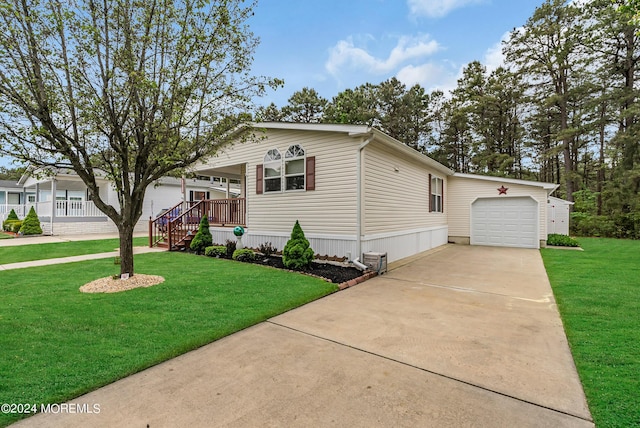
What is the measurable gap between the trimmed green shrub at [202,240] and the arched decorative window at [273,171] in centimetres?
263

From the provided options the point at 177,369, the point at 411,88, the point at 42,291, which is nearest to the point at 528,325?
the point at 177,369

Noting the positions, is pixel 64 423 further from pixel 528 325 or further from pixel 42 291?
pixel 528 325

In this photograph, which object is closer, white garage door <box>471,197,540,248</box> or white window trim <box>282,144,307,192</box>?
white window trim <box>282,144,307,192</box>

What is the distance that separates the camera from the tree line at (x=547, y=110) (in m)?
17.2

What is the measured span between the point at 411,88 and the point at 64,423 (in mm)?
27350

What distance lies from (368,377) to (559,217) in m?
17.7

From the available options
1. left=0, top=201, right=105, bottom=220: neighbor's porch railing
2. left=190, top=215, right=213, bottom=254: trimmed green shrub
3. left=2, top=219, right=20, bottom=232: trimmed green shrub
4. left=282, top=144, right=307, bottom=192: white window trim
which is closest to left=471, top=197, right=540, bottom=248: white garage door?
left=282, top=144, right=307, bottom=192: white window trim

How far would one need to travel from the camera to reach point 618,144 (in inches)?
698

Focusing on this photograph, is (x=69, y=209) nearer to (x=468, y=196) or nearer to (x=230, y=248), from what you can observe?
(x=230, y=248)

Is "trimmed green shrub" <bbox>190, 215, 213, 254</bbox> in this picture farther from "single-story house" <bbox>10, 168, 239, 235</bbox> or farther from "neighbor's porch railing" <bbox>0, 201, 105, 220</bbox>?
"neighbor's porch railing" <bbox>0, 201, 105, 220</bbox>

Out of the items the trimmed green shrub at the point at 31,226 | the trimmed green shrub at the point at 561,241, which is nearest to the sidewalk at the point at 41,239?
the trimmed green shrub at the point at 31,226

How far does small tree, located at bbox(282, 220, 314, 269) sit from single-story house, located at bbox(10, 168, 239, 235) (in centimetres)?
717

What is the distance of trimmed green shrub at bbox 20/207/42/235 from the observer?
1513 cm

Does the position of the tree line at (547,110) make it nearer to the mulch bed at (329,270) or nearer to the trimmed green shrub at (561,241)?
the mulch bed at (329,270)
